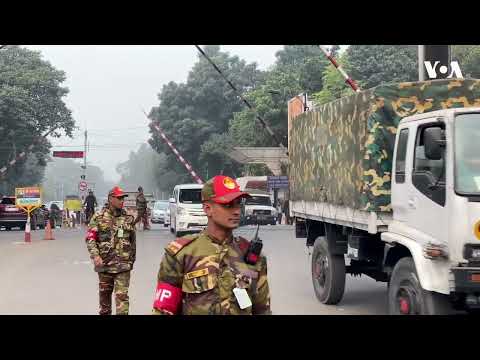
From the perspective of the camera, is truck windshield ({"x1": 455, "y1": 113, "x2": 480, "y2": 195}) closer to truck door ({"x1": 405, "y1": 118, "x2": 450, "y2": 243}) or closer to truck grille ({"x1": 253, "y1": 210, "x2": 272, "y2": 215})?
truck door ({"x1": 405, "y1": 118, "x2": 450, "y2": 243})

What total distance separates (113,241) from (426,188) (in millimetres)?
3266

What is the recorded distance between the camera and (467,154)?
20.8 feet

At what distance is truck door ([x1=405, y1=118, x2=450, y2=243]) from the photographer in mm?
6375

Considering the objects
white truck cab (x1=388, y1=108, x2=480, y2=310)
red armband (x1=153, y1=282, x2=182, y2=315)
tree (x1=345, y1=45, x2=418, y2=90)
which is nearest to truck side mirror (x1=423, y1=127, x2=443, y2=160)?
white truck cab (x1=388, y1=108, x2=480, y2=310)

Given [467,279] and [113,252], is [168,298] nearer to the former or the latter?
[467,279]

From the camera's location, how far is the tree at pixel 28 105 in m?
51.0

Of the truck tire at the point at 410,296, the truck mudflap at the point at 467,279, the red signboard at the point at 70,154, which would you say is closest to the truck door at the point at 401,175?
the truck tire at the point at 410,296

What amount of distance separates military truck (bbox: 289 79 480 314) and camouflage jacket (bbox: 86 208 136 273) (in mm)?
2596

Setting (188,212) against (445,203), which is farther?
(188,212)

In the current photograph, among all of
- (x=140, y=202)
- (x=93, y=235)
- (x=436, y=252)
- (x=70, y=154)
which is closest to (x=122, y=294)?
(x=93, y=235)

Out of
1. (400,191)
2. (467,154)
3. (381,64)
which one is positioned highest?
(381,64)
